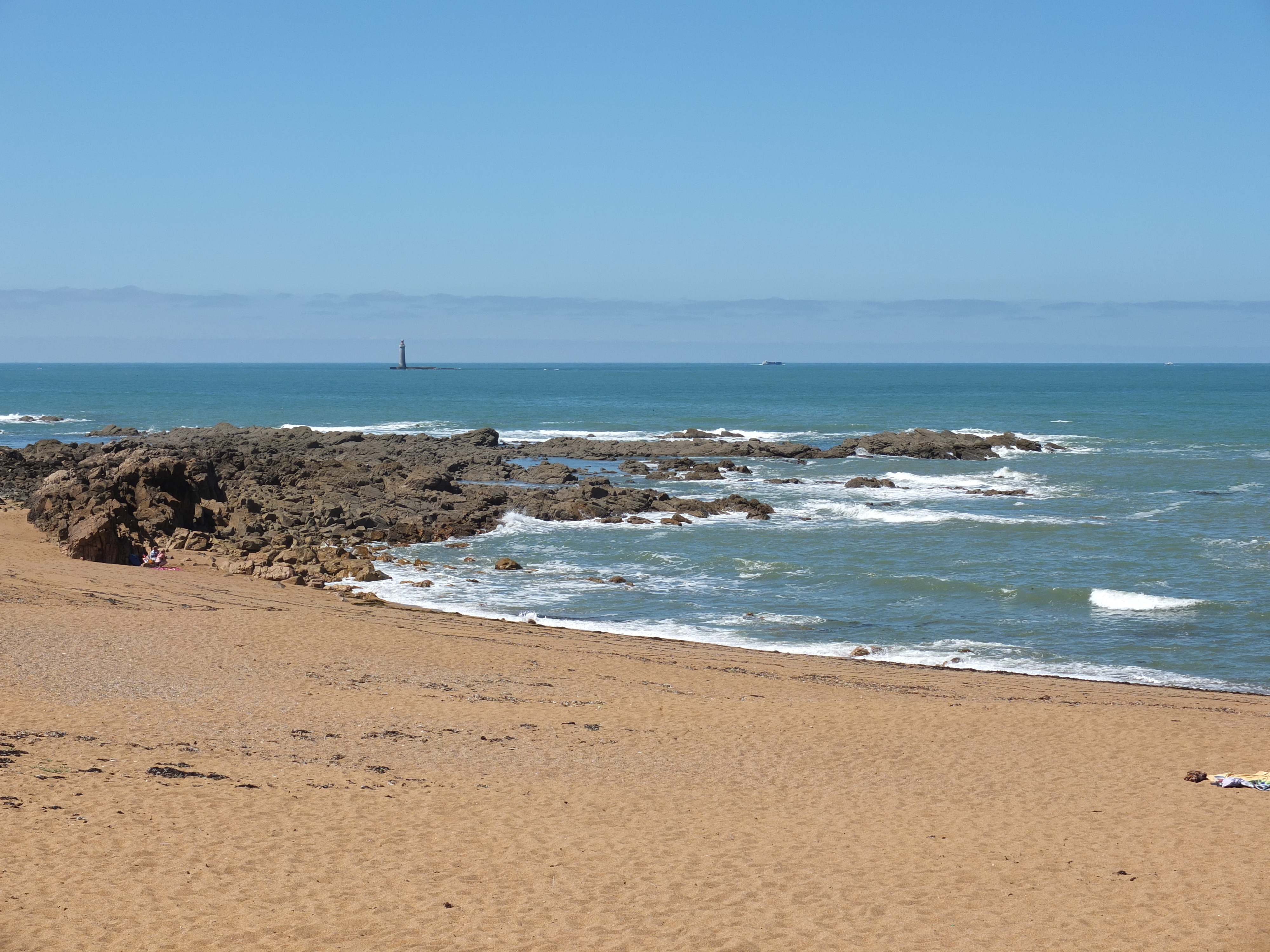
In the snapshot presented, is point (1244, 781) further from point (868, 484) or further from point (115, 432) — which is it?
point (115, 432)

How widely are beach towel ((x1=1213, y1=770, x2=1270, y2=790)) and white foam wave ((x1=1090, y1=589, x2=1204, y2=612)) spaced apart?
11230 millimetres

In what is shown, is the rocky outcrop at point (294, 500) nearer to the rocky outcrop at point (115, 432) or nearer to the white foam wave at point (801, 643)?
the white foam wave at point (801, 643)

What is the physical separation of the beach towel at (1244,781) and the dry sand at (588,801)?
10.5 inches

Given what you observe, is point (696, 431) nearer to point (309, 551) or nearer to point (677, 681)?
point (309, 551)

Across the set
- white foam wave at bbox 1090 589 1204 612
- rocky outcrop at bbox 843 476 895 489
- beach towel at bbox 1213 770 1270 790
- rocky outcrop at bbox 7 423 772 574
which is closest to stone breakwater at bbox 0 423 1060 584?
rocky outcrop at bbox 7 423 772 574

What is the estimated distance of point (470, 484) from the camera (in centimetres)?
4331

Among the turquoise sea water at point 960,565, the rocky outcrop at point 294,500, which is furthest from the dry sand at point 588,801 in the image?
the rocky outcrop at point 294,500

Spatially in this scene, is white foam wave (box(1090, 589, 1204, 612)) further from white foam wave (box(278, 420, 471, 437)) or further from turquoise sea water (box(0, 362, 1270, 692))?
white foam wave (box(278, 420, 471, 437))

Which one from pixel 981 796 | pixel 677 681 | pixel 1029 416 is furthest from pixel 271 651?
pixel 1029 416

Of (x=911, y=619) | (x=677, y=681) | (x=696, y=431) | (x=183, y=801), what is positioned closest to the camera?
(x=183, y=801)

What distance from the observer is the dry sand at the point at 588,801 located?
29.4 feet

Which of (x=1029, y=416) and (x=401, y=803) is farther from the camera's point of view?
(x=1029, y=416)

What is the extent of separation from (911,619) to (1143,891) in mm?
13583

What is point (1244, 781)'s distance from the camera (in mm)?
12875
